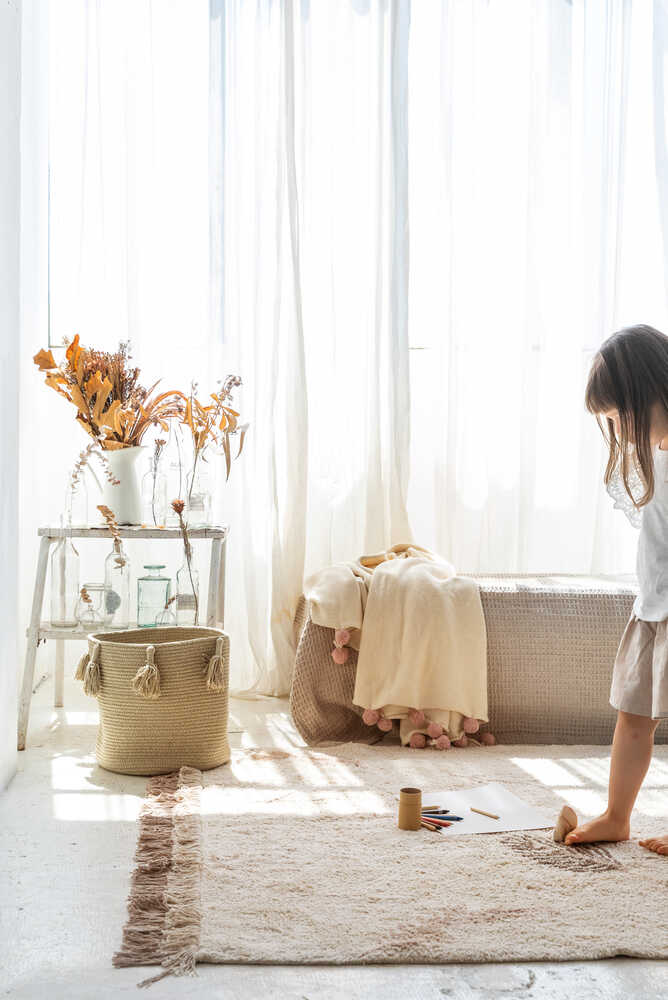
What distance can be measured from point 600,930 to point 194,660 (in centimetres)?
111

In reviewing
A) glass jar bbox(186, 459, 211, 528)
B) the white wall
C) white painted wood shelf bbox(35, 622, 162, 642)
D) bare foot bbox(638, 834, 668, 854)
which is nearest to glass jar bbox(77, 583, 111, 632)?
white painted wood shelf bbox(35, 622, 162, 642)

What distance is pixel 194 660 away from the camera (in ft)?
7.85

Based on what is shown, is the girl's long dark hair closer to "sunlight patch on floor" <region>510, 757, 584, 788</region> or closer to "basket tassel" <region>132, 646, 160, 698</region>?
"sunlight patch on floor" <region>510, 757, 584, 788</region>

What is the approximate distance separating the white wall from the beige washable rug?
39cm

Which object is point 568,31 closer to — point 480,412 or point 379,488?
point 480,412

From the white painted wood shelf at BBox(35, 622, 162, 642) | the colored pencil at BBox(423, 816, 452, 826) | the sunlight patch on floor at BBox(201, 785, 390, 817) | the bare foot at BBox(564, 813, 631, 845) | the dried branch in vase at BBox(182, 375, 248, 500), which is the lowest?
the sunlight patch on floor at BBox(201, 785, 390, 817)

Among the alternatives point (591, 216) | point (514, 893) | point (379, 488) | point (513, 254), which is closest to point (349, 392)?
point (379, 488)

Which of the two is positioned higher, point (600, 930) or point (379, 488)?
point (379, 488)

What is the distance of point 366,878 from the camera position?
1774 mm

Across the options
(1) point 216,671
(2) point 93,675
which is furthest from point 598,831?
(2) point 93,675

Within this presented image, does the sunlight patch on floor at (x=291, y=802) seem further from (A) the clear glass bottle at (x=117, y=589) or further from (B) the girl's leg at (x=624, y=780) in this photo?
(A) the clear glass bottle at (x=117, y=589)

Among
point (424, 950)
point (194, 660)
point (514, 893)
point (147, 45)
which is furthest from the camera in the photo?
point (147, 45)

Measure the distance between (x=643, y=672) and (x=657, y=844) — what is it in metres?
0.30

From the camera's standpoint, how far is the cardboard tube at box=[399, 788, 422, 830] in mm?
2023
